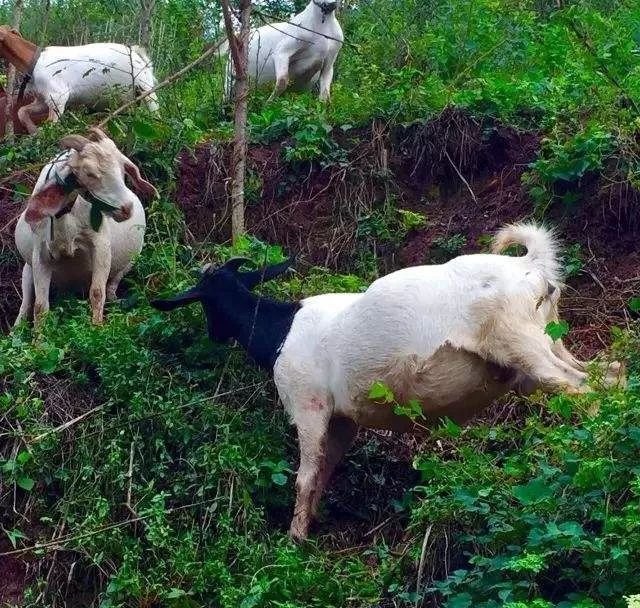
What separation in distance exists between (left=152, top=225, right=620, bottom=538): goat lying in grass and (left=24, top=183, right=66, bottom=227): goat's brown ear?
77.0 inches

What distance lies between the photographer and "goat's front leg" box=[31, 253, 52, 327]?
931 centimetres

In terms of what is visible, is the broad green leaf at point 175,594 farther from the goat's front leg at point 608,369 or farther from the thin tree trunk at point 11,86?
the thin tree trunk at point 11,86

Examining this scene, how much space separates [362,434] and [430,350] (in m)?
1.39

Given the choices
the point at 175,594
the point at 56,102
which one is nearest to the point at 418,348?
the point at 175,594

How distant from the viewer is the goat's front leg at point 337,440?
24.5 ft

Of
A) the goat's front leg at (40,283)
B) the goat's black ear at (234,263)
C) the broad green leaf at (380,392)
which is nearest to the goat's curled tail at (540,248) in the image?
the broad green leaf at (380,392)

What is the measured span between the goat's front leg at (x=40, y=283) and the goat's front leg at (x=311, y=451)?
8.98 feet

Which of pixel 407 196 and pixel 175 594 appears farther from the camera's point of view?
pixel 407 196

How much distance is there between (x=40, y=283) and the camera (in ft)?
31.0

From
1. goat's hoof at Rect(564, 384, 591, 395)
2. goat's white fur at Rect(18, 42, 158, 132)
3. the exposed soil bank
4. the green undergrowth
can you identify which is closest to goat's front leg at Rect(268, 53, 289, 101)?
goat's white fur at Rect(18, 42, 158, 132)

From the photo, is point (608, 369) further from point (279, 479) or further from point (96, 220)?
point (96, 220)

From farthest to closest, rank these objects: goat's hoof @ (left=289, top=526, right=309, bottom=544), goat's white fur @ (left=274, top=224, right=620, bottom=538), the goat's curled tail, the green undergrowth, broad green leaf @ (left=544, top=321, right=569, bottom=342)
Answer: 1. goat's hoof @ (left=289, top=526, right=309, bottom=544)
2. the goat's curled tail
3. goat's white fur @ (left=274, top=224, right=620, bottom=538)
4. broad green leaf @ (left=544, top=321, right=569, bottom=342)
5. the green undergrowth

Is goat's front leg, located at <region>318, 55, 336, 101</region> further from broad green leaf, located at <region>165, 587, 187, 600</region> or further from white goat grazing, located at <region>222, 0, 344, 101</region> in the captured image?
broad green leaf, located at <region>165, 587, 187, 600</region>

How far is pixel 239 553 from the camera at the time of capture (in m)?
6.80
